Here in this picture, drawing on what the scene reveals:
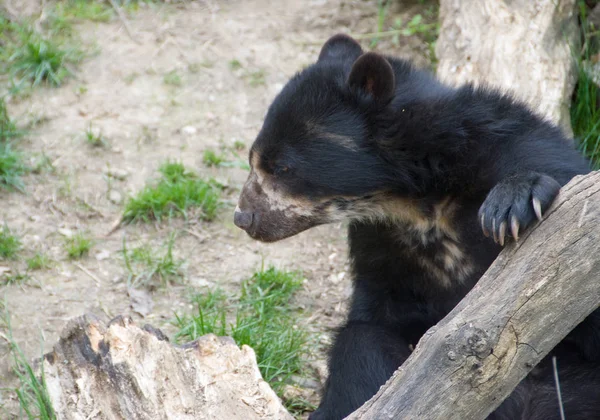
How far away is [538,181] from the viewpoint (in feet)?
11.3

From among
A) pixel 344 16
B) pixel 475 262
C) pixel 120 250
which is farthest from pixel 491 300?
pixel 344 16

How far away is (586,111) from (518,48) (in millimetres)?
817

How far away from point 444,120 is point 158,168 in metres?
3.29

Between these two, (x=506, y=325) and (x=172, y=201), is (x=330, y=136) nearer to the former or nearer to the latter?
(x=506, y=325)

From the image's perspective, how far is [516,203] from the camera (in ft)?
11.0

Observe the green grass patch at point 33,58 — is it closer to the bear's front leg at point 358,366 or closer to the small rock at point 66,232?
the small rock at point 66,232

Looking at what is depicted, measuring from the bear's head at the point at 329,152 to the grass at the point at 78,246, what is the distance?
2.16 m

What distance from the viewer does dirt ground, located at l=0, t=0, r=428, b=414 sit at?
18.9 ft

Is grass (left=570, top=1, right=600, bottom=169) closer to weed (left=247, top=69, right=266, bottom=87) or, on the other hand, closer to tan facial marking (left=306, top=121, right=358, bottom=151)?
tan facial marking (left=306, top=121, right=358, bottom=151)

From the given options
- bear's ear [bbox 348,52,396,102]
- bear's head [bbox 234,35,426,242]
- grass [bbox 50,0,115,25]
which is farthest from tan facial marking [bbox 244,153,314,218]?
grass [bbox 50,0,115,25]

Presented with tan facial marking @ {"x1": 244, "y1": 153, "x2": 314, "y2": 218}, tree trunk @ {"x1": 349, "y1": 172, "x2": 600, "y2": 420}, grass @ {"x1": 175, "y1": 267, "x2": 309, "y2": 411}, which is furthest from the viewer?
grass @ {"x1": 175, "y1": 267, "x2": 309, "y2": 411}

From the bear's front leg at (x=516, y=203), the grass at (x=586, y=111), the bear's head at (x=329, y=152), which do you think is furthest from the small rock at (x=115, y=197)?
the bear's front leg at (x=516, y=203)

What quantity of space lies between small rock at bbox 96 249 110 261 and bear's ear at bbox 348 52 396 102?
9.03 ft

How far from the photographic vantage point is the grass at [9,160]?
21.3 feet
